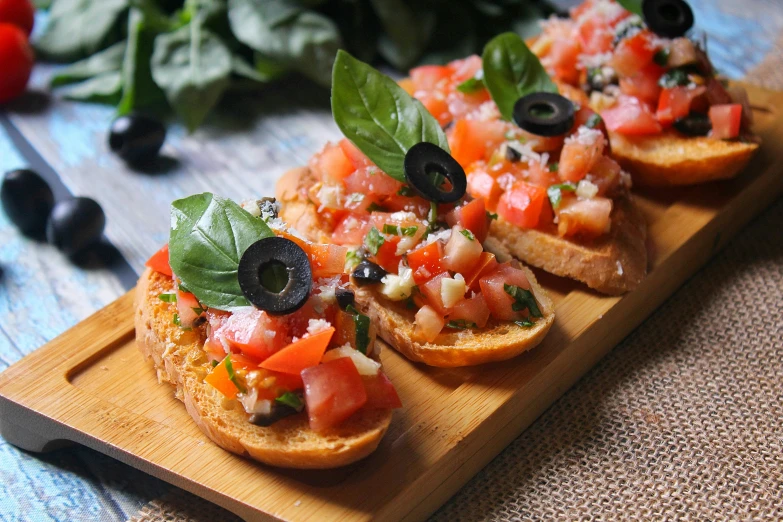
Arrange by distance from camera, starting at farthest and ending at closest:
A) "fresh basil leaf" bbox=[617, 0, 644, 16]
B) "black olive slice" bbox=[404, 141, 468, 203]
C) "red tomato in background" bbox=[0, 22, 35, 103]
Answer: "red tomato in background" bbox=[0, 22, 35, 103]
"fresh basil leaf" bbox=[617, 0, 644, 16]
"black olive slice" bbox=[404, 141, 468, 203]

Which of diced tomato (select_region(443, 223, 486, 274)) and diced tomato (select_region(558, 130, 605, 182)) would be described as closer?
diced tomato (select_region(443, 223, 486, 274))

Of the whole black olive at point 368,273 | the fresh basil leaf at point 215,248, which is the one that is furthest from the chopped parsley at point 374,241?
the fresh basil leaf at point 215,248

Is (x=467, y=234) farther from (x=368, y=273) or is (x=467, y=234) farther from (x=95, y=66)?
(x=95, y=66)

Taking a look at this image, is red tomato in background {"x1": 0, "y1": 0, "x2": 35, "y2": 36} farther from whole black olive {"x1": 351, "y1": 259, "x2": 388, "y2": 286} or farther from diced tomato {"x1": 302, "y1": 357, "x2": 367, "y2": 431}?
diced tomato {"x1": 302, "y1": 357, "x2": 367, "y2": 431}

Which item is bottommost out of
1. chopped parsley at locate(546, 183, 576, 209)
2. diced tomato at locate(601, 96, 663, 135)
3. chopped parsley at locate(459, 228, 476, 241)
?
diced tomato at locate(601, 96, 663, 135)

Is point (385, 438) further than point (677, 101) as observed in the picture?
No

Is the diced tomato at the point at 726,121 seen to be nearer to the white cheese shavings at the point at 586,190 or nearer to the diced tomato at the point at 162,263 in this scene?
the white cheese shavings at the point at 586,190

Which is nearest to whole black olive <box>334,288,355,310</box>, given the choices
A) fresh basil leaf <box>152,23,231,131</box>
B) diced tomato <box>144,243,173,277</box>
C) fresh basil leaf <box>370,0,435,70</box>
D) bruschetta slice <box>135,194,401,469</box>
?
bruschetta slice <box>135,194,401,469</box>

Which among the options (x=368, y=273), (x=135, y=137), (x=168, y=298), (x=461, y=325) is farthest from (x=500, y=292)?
(x=135, y=137)
